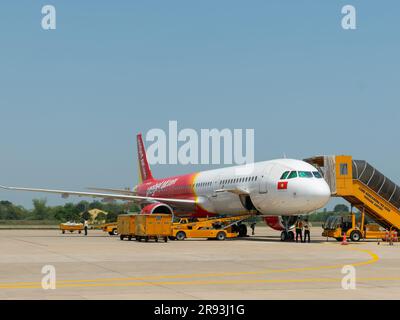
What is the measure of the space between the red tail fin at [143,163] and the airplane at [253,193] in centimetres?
1161

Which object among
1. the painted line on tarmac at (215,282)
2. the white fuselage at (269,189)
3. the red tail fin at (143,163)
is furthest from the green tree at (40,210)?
the painted line on tarmac at (215,282)

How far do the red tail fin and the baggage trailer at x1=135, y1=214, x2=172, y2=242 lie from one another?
28.6 meters

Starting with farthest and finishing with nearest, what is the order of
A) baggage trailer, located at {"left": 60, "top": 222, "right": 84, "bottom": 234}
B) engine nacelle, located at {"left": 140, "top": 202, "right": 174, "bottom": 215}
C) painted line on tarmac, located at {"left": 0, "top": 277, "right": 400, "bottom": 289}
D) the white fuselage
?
baggage trailer, located at {"left": 60, "top": 222, "right": 84, "bottom": 234}
engine nacelle, located at {"left": 140, "top": 202, "right": 174, "bottom": 215}
the white fuselage
painted line on tarmac, located at {"left": 0, "top": 277, "right": 400, "bottom": 289}

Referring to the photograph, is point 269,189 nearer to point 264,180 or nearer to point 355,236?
point 264,180

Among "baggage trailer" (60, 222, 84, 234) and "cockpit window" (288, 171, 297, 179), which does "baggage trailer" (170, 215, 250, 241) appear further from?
"baggage trailer" (60, 222, 84, 234)

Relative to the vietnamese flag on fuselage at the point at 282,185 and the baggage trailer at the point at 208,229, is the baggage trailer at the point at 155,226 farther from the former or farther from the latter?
the vietnamese flag on fuselage at the point at 282,185

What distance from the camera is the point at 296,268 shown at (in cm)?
2003

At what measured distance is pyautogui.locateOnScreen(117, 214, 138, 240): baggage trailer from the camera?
40656 millimetres

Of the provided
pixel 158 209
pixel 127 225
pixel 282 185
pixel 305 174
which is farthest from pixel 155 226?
pixel 305 174

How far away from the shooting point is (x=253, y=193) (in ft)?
131

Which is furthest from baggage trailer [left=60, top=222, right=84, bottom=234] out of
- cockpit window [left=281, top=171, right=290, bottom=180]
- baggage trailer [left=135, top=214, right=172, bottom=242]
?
cockpit window [left=281, top=171, right=290, bottom=180]

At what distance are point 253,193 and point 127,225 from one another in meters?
8.24

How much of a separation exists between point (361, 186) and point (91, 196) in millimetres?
23297
